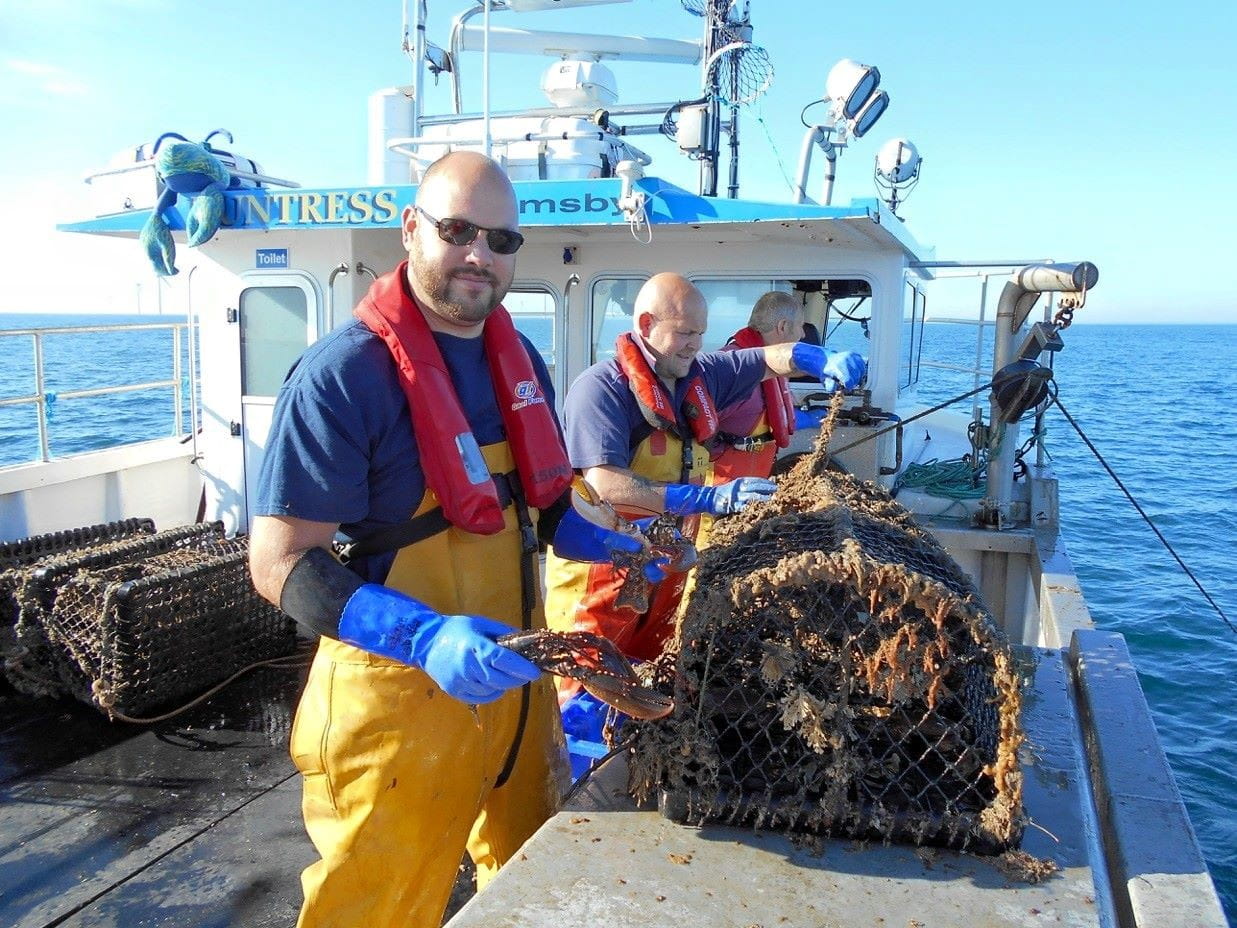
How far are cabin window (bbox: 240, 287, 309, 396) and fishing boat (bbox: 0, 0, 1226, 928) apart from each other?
2 cm

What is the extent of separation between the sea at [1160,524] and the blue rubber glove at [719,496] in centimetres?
428

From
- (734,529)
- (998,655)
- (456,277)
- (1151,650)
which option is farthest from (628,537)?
(1151,650)

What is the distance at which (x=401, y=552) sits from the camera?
216cm

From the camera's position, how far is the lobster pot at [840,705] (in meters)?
1.92

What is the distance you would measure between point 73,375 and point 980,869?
148ft

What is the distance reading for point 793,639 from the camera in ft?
6.74

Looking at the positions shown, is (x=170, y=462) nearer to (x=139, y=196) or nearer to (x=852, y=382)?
(x=139, y=196)

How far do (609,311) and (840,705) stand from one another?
500 cm

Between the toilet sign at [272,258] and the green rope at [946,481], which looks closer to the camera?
the green rope at [946,481]

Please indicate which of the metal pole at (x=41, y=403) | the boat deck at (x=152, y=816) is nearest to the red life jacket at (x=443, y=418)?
the boat deck at (x=152, y=816)

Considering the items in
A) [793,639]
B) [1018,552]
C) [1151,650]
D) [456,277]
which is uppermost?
[456,277]

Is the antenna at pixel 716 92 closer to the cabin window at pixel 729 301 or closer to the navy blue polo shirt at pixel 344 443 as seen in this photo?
the cabin window at pixel 729 301

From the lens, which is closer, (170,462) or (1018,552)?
(1018,552)

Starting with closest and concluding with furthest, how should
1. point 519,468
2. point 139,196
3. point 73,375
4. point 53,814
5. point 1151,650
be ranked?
1. point 519,468
2. point 53,814
3. point 139,196
4. point 1151,650
5. point 73,375
